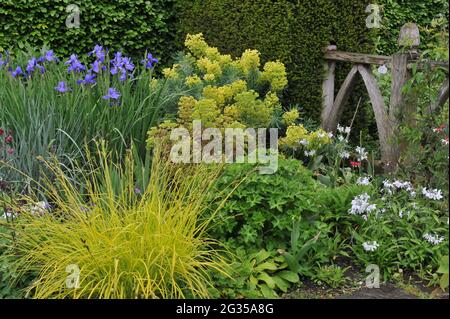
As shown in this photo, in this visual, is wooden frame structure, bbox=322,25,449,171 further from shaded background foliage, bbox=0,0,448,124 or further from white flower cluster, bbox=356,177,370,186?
white flower cluster, bbox=356,177,370,186

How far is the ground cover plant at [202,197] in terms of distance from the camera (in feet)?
11.8

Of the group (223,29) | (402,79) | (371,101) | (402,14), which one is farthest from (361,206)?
(402,14)

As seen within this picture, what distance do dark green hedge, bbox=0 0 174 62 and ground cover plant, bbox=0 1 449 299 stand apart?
1.09m

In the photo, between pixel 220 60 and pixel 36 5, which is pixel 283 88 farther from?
pixel 36 5

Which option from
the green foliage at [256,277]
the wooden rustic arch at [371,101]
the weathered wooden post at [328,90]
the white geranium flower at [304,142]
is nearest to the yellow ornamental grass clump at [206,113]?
the white geranium flower at [304,142]

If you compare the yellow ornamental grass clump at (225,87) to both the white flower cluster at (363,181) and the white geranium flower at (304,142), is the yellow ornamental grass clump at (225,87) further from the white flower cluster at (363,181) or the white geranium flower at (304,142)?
the white flower cluster at (363,181)

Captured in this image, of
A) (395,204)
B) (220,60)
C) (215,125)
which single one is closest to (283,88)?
(220,60)

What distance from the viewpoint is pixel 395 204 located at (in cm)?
442

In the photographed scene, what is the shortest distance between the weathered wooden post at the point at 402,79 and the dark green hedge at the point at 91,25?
8.95ft

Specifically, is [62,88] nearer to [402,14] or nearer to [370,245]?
[370,245]
